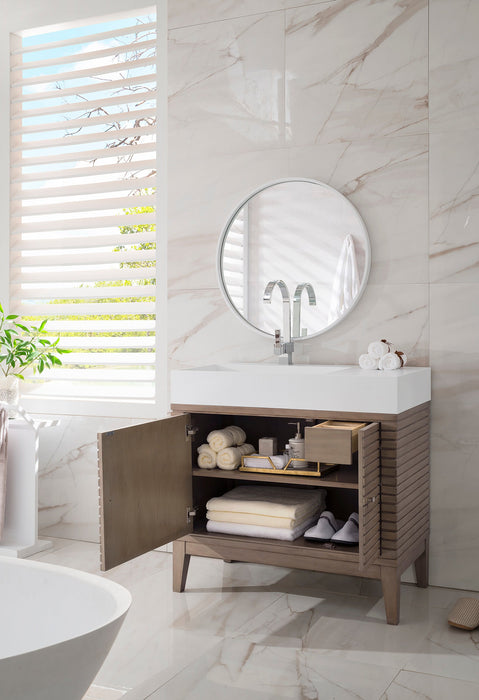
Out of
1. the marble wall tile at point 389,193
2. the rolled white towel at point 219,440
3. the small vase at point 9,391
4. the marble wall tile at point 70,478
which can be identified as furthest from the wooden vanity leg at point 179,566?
the marble wall tile at point 389,193

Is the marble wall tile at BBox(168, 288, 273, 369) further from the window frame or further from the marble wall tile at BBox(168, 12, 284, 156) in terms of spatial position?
the marble wall tile at BBox(168, 12, 284, 156)

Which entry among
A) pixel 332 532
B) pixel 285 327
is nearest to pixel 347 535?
pixel 332 532

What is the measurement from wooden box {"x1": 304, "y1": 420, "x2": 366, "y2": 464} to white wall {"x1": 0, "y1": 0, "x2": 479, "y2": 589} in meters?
0.65

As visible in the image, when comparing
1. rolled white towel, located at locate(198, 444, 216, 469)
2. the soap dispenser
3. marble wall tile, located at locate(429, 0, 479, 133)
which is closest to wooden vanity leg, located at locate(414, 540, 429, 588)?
the soap dispenser

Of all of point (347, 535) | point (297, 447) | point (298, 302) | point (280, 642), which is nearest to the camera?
point (280, 642)

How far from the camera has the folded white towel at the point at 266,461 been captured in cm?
274

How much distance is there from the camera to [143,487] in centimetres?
246

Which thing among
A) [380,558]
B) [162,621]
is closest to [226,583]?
[162,621]

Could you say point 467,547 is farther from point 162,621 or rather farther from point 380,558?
point 162,621

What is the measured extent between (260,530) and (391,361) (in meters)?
0.77

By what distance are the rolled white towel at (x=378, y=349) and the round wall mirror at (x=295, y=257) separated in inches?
10.2

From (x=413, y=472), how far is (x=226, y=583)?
87 centimetres

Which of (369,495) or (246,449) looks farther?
(246,449)

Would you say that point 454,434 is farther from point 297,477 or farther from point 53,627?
point 53,627
